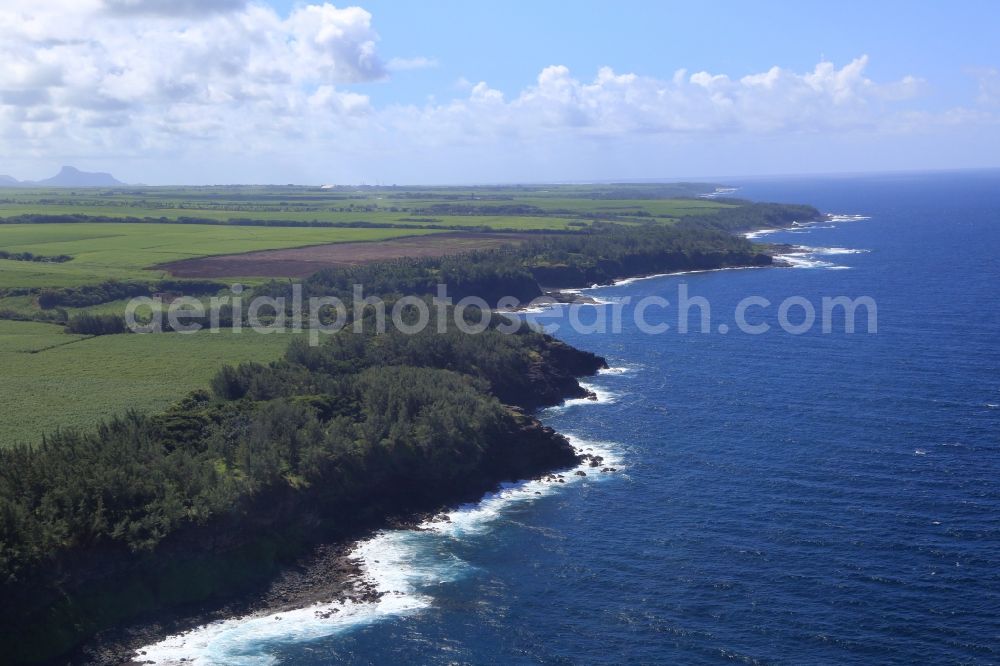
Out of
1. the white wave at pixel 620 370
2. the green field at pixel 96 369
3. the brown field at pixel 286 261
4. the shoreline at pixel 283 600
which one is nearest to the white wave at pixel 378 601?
the shoreline at pixel 283 600

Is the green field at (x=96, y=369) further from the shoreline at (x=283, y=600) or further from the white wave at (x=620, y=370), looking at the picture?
the white wave at (x=620, y=370)

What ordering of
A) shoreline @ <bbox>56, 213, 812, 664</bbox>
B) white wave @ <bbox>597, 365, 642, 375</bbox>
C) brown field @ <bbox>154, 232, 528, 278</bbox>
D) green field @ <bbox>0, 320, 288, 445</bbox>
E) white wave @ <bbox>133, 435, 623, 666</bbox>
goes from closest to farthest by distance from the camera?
white wave @ <bbox>133, 435, 623, 666</bbox>, shoreline @ <bbox>56, 213, 812, 664</bbox>, green field @ <bbox>0, 320, 288, 445</bbox>, white wave @ <bbox>597, 365, 642, 375</bbox>, brown field @ <bbox>154, 232, 528, 278</bbox>

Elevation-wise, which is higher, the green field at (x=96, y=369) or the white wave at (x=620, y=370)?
the green field at (x=96, y=369)

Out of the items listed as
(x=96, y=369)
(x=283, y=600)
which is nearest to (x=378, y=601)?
(x=283, y=600)

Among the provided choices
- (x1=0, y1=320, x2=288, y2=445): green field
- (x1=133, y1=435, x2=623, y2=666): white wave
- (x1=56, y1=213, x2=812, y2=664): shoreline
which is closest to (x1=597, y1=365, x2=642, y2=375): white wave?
(x1=133, y1=435, x2=623, y2=666): white wave

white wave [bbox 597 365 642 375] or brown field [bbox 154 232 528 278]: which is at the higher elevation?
brown field [bbox 154 232 528 278]

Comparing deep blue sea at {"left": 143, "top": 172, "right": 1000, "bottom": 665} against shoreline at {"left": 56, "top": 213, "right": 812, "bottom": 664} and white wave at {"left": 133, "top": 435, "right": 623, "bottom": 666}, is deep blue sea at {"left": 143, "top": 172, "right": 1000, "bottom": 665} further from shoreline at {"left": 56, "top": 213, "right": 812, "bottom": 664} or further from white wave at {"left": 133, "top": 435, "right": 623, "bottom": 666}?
shoreline at {"left": 56, "top": 213, "right": 812, "bottom": 664}
